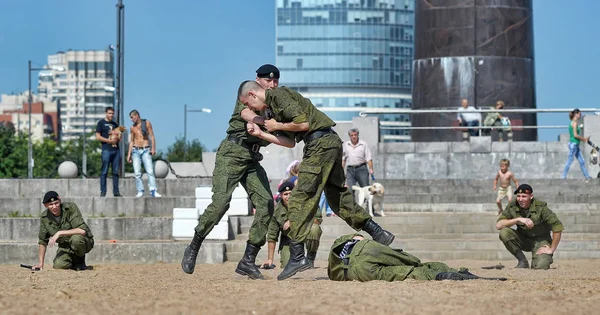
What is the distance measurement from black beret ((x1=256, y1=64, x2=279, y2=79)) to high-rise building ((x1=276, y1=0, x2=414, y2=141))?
16226 centimetres

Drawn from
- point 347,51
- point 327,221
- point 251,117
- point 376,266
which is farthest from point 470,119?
point 347,51

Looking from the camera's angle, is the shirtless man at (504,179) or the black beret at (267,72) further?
the shirtless man at (504,179)

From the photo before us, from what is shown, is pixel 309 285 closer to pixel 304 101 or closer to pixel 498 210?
pixel 304 101

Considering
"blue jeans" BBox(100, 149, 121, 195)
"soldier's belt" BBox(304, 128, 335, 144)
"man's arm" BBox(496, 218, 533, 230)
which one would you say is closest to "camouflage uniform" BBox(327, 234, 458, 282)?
"soldier's belt" BBox(304, 128, 335, 144)

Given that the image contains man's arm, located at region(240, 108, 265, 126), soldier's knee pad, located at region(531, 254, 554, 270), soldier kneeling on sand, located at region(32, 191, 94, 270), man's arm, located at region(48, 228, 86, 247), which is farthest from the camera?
soldier's knee pad, located at region(531, 254, 554, 270)

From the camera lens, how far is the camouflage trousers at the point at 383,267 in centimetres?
1133

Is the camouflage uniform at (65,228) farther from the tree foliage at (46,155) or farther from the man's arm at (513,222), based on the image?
the tree foliage at (46,155)

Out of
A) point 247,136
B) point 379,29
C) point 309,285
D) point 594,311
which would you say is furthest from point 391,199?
point 379,29

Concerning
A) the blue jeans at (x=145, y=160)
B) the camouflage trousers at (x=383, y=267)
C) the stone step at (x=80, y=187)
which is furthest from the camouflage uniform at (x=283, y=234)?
the stone step at (x=80, y=187)

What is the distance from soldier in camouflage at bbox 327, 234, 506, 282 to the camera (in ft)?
37.1

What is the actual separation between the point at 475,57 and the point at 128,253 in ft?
43.5

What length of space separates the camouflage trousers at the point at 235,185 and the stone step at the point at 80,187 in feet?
38.5

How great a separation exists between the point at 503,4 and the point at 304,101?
60.2 ft

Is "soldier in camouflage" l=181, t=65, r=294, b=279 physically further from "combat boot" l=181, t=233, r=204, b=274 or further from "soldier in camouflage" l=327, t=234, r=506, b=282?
"soldier in camouflage" l=327, t=234, r=506, b=282
